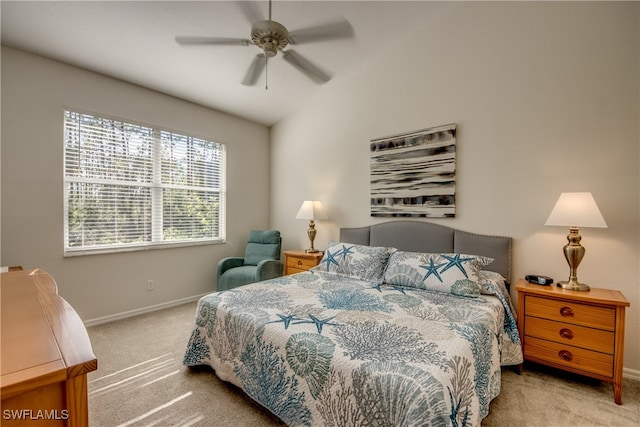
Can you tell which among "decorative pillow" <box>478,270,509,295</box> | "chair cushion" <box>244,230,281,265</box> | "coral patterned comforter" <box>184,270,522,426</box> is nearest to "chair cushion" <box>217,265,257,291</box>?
"chair cushion" <box>244,230,281,265</box>

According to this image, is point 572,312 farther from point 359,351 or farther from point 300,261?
point 300,261

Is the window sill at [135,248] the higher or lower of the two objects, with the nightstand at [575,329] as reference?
higher

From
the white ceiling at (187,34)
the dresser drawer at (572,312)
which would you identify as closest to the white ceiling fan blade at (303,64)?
the white ceiling at (187,34)

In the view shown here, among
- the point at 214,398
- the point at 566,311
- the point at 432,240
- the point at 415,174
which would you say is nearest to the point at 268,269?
the point at 214,398

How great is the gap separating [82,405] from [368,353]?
1069mm

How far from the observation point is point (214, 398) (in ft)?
6.21

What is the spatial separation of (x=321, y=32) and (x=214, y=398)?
255 centimetres

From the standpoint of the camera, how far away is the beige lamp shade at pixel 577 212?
2023mm

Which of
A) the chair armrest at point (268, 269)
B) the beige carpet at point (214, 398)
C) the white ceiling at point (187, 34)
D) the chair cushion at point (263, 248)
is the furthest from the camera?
the chair cushion at point (263, 248)

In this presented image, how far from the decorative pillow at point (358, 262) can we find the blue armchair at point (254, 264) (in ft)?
2.76

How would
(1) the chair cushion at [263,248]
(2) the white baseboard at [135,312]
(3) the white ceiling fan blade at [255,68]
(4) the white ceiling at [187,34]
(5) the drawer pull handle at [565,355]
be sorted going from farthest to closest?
1. (1) the chair cushion at [263,248]
2. (2) the white baseboard at [135,312]
3. (4) the white ceiling at [187,34]
4. (3) the white ceiling fan blade at [255,68]
5. (5) the drawer pull handle at [565,355]

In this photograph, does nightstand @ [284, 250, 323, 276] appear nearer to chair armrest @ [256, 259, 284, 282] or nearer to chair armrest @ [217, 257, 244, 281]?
chair armrest @ [256, 259, 284, 282]

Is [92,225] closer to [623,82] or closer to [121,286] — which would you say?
[121,286]

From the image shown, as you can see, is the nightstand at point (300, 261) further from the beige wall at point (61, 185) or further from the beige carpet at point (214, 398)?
the beige carpet at point (214, 398)
